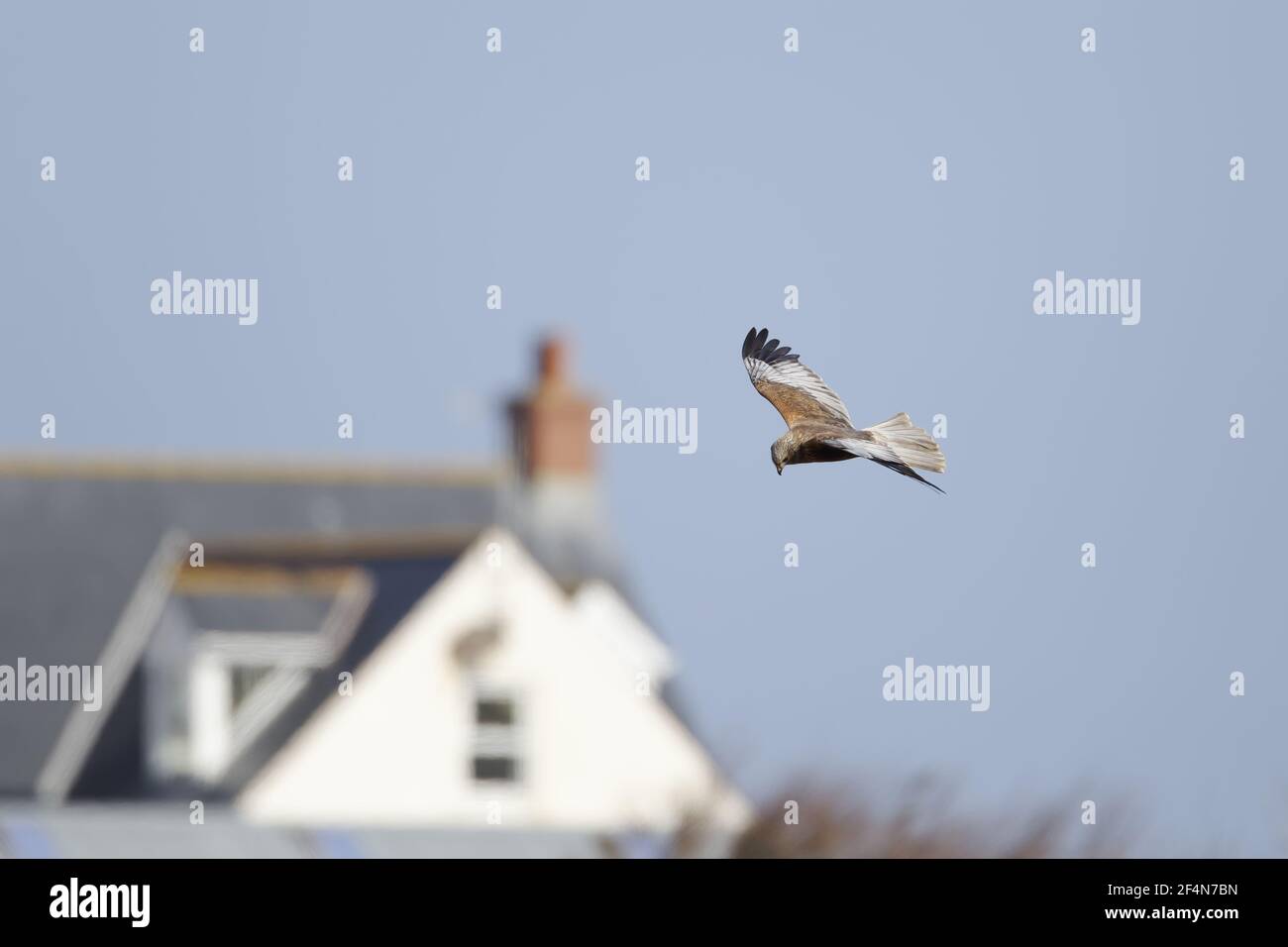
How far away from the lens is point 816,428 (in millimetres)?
16422

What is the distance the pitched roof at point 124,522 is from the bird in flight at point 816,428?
1168 cm

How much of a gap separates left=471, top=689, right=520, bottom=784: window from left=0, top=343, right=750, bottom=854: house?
2 centimetres

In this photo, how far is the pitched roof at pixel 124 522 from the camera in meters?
28.2

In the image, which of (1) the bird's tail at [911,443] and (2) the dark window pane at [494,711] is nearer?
(1) the bird's tail at [911,443]

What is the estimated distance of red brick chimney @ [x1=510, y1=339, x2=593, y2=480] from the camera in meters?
30.8

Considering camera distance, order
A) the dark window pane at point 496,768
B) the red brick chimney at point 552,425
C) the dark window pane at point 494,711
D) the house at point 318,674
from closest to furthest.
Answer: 1. the house at point 318,674
2. the dark window pane at point 496,768
3. the dark window pane at point 494,711
4. the red brick chimney at point 552,425

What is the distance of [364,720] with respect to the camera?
27.5 meters

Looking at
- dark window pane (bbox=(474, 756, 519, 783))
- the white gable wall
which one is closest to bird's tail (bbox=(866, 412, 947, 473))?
the white gable wall

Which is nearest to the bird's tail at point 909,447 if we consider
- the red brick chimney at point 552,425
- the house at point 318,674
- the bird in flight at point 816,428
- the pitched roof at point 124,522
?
the bird in flight at point 816,428

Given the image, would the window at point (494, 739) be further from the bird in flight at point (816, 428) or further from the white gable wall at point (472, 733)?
the bird in flight at point (816, 428)

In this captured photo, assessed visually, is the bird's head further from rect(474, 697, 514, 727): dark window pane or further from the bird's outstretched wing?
rect(474, 697, 514, 727): dark window pane
